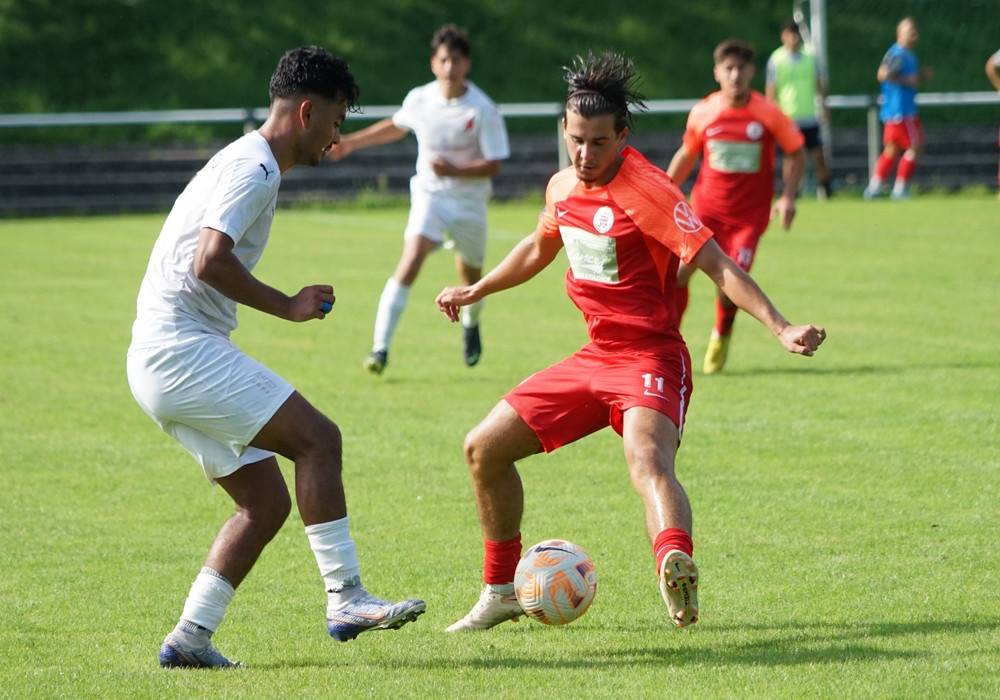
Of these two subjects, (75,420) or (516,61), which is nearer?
(75,420)

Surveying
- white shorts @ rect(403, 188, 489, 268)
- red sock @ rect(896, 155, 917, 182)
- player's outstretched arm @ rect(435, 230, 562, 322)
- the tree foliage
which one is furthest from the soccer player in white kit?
the tree foliage

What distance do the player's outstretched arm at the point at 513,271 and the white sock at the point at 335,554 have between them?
120cm

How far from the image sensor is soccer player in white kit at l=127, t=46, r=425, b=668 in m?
4.43

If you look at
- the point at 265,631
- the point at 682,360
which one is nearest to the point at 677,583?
the point at 682,360

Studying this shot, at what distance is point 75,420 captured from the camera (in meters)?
8.74

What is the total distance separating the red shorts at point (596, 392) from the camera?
4871 mm

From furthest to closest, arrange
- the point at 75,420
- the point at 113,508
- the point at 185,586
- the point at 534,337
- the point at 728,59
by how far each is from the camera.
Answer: the point at 534,337 < the point at 728,59 < the point at 75,420 < the point at 113,508 < the point at 185,586

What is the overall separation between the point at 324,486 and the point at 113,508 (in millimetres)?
2590

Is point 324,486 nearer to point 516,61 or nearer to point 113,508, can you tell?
point 113,508

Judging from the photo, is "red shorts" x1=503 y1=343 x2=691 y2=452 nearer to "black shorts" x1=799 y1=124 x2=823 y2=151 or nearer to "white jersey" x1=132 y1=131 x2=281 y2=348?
"white jersey" x1=132 y1=131 x2=281 y2=348

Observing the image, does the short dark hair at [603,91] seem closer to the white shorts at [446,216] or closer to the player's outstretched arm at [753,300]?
the player's outstretched arm at [753,300]

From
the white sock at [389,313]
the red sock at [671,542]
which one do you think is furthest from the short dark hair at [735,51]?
the red sock at [671,542]

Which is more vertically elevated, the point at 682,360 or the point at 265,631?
the point at 682,360

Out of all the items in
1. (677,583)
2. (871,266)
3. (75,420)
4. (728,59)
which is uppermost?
(728,59)
